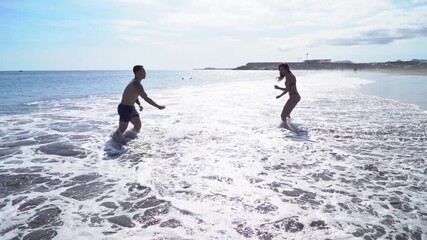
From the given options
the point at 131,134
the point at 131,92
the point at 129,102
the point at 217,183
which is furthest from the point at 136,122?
the point at 217,183

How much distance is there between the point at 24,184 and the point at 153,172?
6.64 ft

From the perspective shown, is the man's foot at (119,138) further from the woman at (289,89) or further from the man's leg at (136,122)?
the woman at (289,89)

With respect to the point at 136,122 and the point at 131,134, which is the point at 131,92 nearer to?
the point at 136,122

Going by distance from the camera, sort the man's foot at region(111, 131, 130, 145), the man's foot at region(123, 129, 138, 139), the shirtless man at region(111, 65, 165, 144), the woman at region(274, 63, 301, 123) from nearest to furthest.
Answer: the man's foot at region(111, 131, 130, 145) → the shirtless man at region(111, 65, 165, 144) → the man's foot at region(123, 129, 138, 139) → the woman at region(274, 63, 301, 123)

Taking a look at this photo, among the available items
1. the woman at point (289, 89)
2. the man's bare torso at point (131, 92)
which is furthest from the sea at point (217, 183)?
the woman at point (289, 89)

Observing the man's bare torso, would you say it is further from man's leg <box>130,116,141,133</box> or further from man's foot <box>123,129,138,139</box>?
man's foot <box>123,129,138,139</box>

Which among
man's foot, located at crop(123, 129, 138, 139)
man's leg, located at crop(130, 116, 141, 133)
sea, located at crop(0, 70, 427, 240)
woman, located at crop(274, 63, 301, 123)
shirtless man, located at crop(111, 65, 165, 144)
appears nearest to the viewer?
sea, located at crop(0, 70, 427, 240)

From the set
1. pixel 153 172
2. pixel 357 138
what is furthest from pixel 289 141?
pixel 153 172

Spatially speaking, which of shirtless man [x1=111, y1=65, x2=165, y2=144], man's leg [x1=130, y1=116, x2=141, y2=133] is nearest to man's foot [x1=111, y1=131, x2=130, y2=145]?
shirtless man [x1=111, y1=65, x2=165, y2=144]

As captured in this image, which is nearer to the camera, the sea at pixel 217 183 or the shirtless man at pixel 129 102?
the sea at pixel 217 183

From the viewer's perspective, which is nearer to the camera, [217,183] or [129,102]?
[217,183]

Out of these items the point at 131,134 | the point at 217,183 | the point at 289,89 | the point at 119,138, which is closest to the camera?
the point at 217,183

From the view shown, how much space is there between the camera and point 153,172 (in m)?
5.57

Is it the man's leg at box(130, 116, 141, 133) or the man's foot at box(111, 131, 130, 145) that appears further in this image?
the man's leg at box(130, 116, 141, 133)
